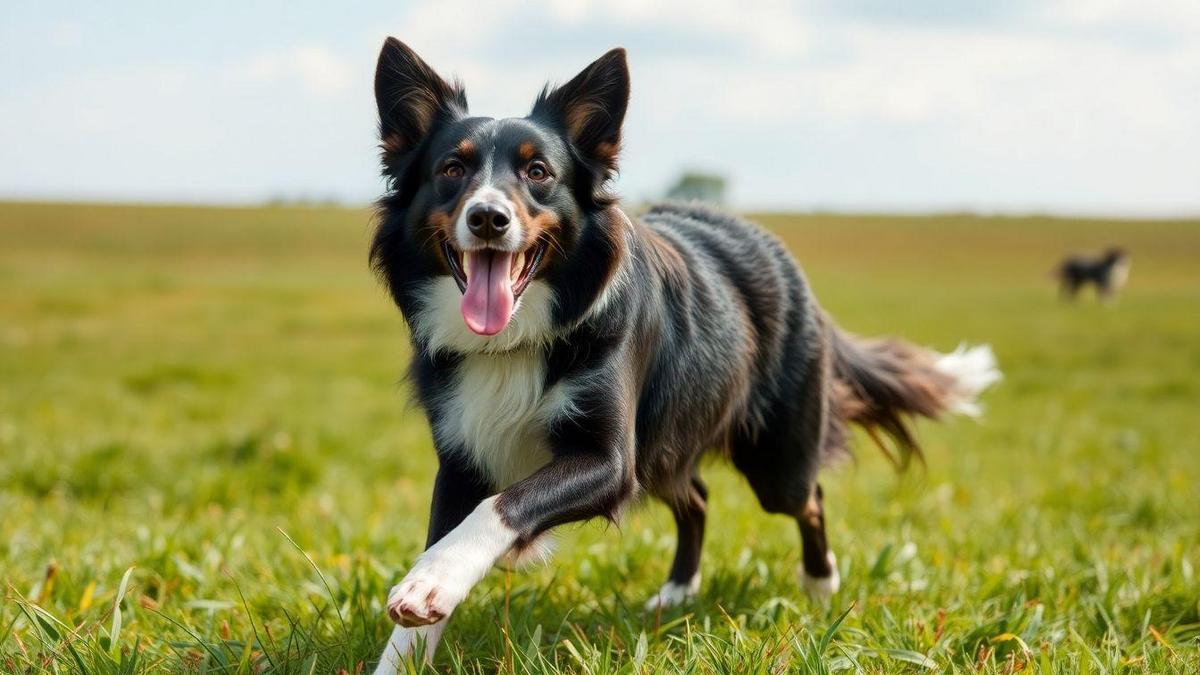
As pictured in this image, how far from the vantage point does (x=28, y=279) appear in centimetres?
2878

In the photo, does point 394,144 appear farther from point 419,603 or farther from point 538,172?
point 419,603

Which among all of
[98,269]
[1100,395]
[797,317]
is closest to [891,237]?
[98,269]

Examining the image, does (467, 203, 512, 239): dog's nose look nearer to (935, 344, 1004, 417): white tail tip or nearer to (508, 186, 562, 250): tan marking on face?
(508, 186, 562, 250): tan marking on face

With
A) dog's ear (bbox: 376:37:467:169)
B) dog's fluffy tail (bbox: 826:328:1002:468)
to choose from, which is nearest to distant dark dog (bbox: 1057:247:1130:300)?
dog's fluffy tail (bbox: 826:328:1002:468)

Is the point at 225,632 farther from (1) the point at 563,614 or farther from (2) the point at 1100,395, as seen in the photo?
(2) the point at 1100,395

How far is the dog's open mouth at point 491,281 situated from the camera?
323 cm

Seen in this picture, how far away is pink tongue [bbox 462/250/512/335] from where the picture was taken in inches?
127

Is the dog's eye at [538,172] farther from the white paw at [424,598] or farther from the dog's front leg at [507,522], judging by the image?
the white paw at [424,598]

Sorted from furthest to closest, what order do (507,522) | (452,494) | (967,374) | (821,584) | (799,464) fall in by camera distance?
(967,374)
(821,584)
(799,464)
(452,494)
(507,522)

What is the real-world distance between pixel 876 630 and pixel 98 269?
34982 millimetres

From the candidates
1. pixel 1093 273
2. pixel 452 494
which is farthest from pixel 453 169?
pixel 1093 273

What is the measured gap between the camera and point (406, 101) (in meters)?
3.63

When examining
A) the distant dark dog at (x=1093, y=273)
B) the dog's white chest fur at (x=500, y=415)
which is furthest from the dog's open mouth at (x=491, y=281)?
the distant dark dog at (x=1093, y=273)

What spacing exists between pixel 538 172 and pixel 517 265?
0.32 meters
